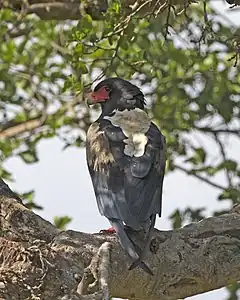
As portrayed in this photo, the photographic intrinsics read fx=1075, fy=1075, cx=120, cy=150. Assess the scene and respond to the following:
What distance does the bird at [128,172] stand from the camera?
3818 millimetres

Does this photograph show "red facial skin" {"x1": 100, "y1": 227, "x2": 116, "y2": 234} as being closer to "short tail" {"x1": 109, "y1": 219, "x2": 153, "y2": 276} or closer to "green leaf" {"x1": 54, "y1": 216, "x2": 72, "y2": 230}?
"short tail" {"x1": 109, "y1": 219, "x2": 153, "y2": 276}

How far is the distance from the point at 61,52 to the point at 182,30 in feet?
4.73

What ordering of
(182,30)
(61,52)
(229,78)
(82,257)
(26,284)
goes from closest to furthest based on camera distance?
(26,284), (82,257), (182,30), (229,78), (61,52)

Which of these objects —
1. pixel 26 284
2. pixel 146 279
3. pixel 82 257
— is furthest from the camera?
pixel 146 279

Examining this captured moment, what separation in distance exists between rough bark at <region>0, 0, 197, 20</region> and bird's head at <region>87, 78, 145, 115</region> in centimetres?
33

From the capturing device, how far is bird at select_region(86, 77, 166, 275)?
382cm

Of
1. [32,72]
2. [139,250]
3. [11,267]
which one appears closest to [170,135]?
[32,72]

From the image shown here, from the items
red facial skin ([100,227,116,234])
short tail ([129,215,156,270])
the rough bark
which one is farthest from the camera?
the rough bark

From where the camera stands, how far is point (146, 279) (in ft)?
11.4

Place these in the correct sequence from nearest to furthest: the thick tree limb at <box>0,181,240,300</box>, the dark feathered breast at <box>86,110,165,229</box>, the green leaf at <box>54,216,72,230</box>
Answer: the thick tree limb at <box>0,181,240,300</box>
the dark feathered breast at <box>86,110,165,229</box>
the green leaf at <box>54,216,72,230</box>

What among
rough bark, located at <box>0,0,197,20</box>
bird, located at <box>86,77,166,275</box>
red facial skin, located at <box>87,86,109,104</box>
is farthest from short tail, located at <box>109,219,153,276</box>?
rough bark, located at <box>0,0,197,20</box>

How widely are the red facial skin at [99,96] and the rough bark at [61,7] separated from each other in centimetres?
35

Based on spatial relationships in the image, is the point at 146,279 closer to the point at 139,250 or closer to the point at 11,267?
the point at 139,250

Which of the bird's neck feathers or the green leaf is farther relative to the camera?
the green leaf
